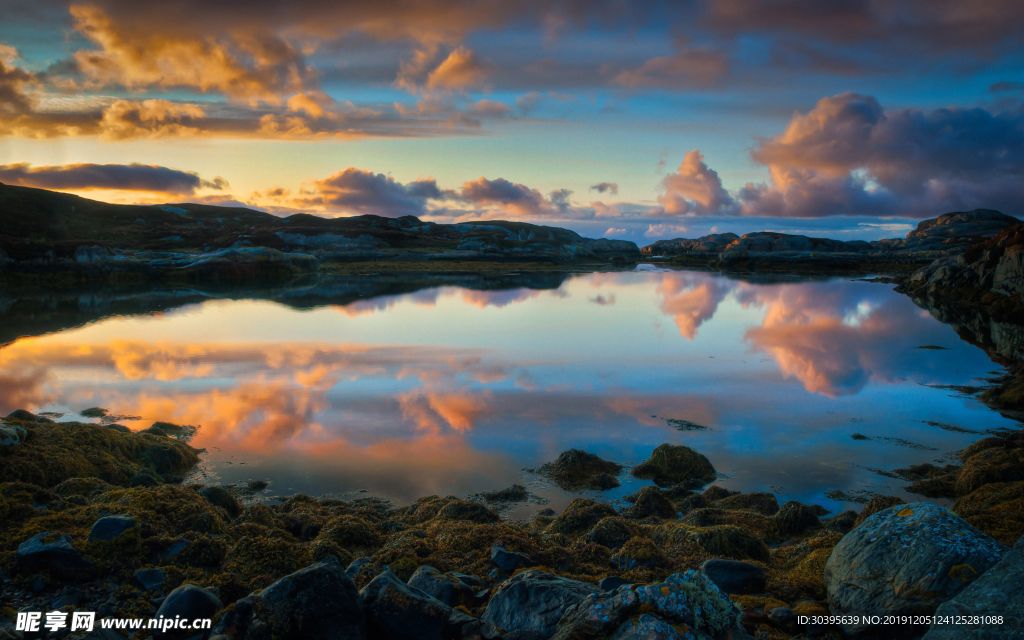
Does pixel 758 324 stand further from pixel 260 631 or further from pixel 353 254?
pixel 353 254

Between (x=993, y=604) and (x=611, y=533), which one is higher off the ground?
(x=993, y=604)

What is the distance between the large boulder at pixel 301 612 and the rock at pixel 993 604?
4061 millimetres

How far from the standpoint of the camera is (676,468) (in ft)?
30.6

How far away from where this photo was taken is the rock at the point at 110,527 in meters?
5.18

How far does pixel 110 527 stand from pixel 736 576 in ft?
19.6

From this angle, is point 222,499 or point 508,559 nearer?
point 508,559

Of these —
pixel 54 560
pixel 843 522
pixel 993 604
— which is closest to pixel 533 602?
pixel 993 604

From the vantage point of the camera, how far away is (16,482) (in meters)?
6.41

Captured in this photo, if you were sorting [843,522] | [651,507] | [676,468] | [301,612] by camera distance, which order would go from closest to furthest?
[301,612] < [843,522] < [651,507] < [676,468]

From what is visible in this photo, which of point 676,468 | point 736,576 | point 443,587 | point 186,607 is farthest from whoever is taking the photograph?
point 676,468

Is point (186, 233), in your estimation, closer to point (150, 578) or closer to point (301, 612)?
point (150, 578)

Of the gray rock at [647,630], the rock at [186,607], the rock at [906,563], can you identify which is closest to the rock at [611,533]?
the rock at [906,563]

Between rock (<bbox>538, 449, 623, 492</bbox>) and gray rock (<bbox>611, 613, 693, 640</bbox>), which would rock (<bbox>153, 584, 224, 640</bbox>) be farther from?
rock (<bbox>538, 449, 623, 492</bbox>)

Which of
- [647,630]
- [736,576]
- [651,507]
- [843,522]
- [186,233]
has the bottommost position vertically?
[651,507]
